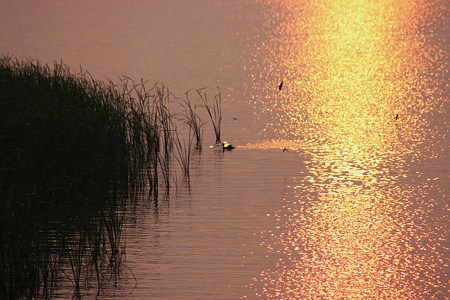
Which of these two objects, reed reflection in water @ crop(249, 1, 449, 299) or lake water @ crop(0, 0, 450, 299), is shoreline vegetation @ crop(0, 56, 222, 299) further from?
reed reflection in water @ crop(249, 1, 449, 299)

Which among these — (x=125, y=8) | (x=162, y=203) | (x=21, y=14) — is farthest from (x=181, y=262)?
(x=125, y=8)

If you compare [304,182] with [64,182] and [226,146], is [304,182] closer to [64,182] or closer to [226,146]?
[226,146]

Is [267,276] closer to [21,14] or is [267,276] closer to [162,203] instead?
[162,203]

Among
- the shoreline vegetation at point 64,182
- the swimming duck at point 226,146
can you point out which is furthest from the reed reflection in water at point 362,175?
the shoreline vegetation at point 64,182

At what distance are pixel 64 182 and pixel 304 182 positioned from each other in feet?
17.6

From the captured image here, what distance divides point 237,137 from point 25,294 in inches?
528

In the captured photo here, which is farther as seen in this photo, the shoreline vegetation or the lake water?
the lake water

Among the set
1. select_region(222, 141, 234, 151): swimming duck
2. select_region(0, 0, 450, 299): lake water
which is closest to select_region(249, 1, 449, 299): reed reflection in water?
select_region(0, 0, 450, 299): lake water

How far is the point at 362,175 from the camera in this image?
66.1 feet

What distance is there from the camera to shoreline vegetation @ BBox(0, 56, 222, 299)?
12898 mm

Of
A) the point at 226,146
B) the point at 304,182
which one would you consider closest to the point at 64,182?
the point at 304,182

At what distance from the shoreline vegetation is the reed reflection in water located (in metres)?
2.37

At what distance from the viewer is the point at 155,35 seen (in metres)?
67.7

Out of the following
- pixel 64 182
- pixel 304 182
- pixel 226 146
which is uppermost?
pixel 226 146
